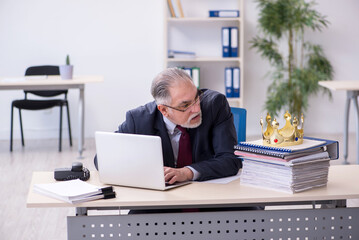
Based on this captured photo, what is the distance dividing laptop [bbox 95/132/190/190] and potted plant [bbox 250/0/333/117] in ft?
13.6

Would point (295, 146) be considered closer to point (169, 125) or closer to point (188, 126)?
point (188, 126)

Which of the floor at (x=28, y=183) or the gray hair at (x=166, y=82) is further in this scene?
the floor at (x=28, y=183)

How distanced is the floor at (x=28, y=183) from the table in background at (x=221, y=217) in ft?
4.50

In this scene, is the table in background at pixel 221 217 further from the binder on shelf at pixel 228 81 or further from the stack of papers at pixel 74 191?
the binder on shelf at pixel 228 81

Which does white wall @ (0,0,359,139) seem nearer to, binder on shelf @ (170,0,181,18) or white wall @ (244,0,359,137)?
white wall @ (244,0,359,137)

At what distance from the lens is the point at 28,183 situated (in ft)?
15.5

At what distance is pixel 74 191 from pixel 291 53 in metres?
4.53

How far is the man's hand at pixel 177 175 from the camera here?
2324mm

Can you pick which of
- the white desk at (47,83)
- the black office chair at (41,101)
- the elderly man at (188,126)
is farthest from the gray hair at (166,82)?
the black office chair at (41,101)

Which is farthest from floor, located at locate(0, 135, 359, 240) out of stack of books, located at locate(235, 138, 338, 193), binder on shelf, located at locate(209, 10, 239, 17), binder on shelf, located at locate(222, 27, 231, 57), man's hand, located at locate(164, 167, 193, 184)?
binder on shelf, located at locate(209, 10, 239, 17)

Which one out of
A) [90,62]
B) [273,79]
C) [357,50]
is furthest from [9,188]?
[357,50]

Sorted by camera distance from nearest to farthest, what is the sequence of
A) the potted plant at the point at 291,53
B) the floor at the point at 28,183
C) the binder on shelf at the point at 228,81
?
the floor at the point at 28,183 → the potted plant at the point at 291,53 → the binder on shelf at the point at 228,81

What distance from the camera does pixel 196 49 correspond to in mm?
6512

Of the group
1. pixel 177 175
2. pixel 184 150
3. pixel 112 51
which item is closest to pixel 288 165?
pixel 177 175
